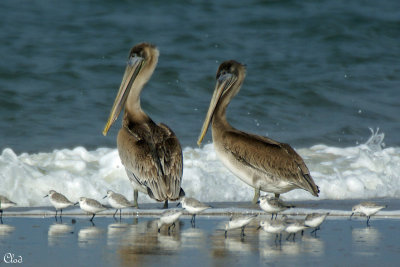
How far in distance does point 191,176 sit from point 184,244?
13.4ft

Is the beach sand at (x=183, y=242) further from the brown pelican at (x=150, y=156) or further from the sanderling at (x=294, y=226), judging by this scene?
the brown pelican at (x=150, y=156)

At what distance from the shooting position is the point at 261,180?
29.8 ft

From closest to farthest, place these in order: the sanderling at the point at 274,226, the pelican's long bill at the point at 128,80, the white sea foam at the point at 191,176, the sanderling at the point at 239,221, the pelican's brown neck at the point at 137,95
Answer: the sanderling at the point at 274,226, the sanderling at the point at 239,221, the pelican's brown neck at the point at 137,95, the pelican's long bill at the point at 128,80, the white sea foam at the point at 191,176

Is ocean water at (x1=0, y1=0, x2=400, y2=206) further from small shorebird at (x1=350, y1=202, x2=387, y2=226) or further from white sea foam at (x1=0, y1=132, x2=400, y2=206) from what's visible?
small shorebird at (x1=350, y1=202, x2=387, y2=226)

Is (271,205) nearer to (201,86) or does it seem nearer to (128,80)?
(128,80)

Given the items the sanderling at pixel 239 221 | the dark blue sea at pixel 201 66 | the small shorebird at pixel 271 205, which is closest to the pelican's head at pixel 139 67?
the small shorebird at pixel 271 205

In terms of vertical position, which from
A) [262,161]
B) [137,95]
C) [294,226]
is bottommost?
[294,226]

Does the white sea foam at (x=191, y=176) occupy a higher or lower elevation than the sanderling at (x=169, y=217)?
lower

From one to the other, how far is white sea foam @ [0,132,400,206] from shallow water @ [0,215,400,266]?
199cm

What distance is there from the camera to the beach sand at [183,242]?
590 centimetres

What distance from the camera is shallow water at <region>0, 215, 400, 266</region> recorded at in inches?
232

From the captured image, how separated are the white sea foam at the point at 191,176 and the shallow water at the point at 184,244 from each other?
6.53ft

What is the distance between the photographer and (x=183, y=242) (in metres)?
6.73

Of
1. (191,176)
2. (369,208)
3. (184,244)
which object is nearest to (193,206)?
(184,244)
